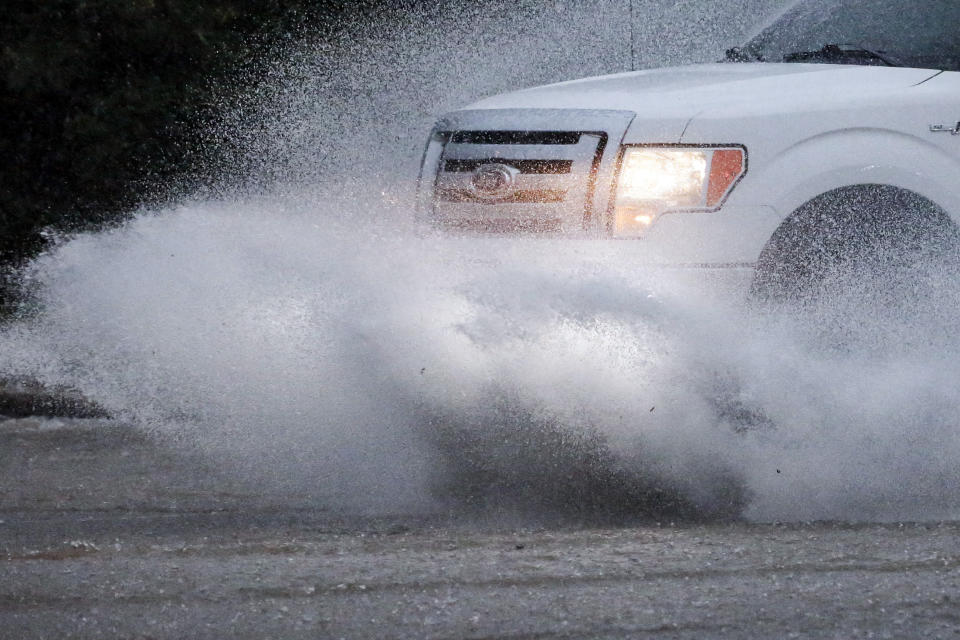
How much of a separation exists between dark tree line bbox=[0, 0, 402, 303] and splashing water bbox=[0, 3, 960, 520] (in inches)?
144

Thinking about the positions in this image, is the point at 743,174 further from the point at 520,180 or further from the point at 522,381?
the point at 522,381

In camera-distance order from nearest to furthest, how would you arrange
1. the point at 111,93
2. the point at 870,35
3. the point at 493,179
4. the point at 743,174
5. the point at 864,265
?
the point at 743,174
the point at 864,265
the point at 493,179
the point at 870,35
the point at 111,93

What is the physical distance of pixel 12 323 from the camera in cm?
659

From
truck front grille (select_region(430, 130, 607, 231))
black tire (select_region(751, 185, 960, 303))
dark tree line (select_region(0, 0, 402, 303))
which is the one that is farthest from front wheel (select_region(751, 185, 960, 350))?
dark tree line (select_region(0, 0, 402, 303))

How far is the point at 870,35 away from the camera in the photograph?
5562 mm

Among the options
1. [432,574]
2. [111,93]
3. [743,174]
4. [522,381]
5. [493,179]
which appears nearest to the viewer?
[432,574]

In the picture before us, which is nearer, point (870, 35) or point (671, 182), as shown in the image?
point (671, 182)

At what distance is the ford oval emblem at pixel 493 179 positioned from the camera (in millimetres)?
4961

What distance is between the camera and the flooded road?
Result: 125 inches

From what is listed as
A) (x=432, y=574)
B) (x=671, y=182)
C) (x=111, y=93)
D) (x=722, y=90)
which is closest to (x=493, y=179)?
(x=671, y=182)

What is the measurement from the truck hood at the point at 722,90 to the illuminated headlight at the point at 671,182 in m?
0.15

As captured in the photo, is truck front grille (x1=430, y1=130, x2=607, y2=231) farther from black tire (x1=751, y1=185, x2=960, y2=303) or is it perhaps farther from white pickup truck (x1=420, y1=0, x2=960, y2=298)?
black tire (x1=751, y1=185, x2=960, y2=303)

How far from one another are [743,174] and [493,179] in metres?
0.88

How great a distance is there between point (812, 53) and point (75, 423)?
3443 millimetres
